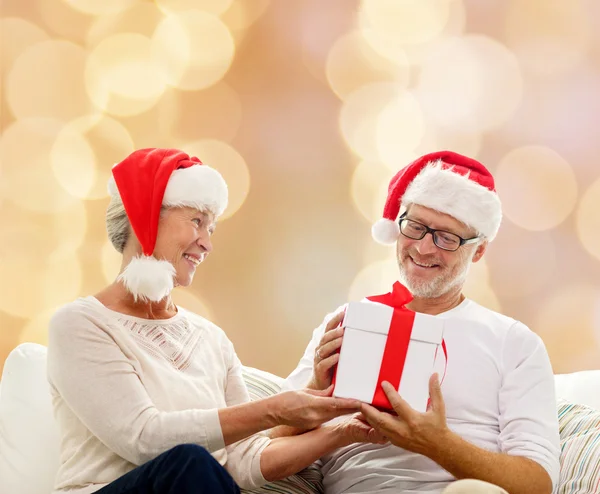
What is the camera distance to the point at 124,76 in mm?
3033

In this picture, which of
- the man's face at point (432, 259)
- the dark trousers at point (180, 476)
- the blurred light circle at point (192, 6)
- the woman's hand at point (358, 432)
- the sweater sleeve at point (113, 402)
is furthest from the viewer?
the blurred light circle at point (192, 6)

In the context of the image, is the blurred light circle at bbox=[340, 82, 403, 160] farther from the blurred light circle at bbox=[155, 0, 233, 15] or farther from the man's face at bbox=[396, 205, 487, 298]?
the man's face at bbox=[396, 205, 487, 298]

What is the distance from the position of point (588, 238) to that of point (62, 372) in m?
2.20

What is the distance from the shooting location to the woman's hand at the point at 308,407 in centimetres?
155

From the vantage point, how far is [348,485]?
5.93 feet

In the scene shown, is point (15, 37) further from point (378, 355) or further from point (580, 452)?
point (580, 452)

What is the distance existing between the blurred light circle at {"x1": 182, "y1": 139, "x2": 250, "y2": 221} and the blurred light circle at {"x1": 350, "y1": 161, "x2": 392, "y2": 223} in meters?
0.48

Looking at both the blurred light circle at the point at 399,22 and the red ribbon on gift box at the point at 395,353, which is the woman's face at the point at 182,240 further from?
the blurred light circle at the point at 399,22

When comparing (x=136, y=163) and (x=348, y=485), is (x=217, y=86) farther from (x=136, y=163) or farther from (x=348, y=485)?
(x=348, y=485)

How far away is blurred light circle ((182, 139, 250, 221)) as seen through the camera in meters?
3.07

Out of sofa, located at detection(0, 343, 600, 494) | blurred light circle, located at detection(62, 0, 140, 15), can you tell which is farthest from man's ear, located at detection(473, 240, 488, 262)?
blurred light circle, located at detection(62, 0, 140, 15)

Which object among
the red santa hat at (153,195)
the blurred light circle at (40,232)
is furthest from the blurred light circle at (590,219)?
the blurred light circle at (40,232)

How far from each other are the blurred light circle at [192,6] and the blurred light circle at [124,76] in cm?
17

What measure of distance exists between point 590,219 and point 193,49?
6.10ft
